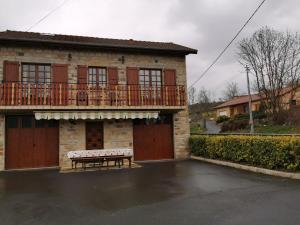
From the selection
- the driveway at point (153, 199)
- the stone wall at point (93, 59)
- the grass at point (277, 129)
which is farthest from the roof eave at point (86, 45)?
the grass at point (277, 129)

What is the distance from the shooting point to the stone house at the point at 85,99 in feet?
43.9

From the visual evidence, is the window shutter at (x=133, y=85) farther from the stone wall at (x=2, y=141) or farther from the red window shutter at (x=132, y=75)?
the stone wall at (x=2, y=141)

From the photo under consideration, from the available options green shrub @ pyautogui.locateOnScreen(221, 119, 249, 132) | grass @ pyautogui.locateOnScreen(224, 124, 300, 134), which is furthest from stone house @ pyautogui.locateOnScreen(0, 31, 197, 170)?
green shrub @ pyautogui.locateOnScreen(221, 119, 249, 132)

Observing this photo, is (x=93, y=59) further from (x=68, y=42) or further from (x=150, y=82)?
(x=150, y=82)

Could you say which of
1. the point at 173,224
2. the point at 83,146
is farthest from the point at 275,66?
the point at 173,224

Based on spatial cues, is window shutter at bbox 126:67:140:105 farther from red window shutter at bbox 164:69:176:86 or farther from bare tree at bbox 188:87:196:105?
bare tree at bbox 188:87:196:105

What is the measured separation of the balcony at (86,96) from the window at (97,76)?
17.5 inches

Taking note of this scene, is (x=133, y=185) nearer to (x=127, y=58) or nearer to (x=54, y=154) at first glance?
(x=54, y=154)

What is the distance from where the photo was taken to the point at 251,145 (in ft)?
36.6

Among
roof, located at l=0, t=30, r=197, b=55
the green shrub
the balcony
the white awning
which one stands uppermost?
roof, located at l=0, t=30, r=197, b=55

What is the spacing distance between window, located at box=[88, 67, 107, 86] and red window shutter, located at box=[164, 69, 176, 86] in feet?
11.2

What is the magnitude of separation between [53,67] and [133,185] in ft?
27.0

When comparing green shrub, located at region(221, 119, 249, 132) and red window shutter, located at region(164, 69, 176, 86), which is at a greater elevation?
red window shutter, located at region(164, 69, 176, 86)

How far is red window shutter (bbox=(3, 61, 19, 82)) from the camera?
13406 mm
